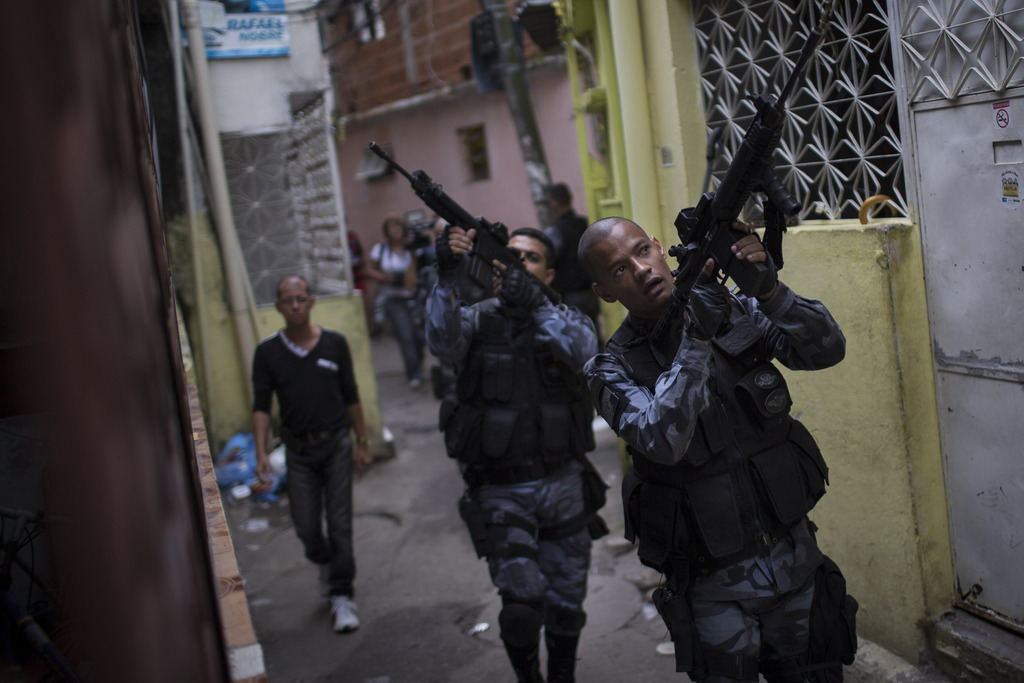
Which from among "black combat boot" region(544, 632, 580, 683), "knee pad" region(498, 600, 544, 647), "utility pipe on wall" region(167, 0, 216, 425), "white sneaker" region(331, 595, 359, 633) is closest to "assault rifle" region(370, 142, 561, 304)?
"knee pad" region(498, 600, 544, 647)

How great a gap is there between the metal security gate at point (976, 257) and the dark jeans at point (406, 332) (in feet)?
22.7

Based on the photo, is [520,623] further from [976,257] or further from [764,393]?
[976,257]

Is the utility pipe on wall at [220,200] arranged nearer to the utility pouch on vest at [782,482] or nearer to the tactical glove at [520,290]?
the tactical glove at [520,290]

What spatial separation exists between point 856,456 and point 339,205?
5135 mm

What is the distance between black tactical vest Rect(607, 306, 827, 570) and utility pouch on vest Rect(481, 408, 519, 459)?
112 cm

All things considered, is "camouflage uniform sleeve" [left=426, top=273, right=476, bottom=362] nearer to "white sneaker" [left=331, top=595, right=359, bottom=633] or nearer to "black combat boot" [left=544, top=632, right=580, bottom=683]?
"black combat boot" [left=544, top=632, right=580, bottom=683]

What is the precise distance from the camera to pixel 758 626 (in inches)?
96.9

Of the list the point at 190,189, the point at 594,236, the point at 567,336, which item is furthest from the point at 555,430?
the point at 190,189

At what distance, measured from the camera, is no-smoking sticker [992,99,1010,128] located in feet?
8.63

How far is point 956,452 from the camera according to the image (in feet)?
10.3

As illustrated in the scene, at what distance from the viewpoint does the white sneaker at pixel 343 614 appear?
15.2 feet

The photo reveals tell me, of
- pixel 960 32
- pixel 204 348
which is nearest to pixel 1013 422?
pixel 960 32

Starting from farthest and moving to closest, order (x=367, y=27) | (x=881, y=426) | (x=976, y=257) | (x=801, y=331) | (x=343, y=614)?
(x=367, y=27) < (x=343, y=614) < (x=881, y=426) < (x=976, y=257) < (x=801, y=331)

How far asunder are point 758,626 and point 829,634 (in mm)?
194
